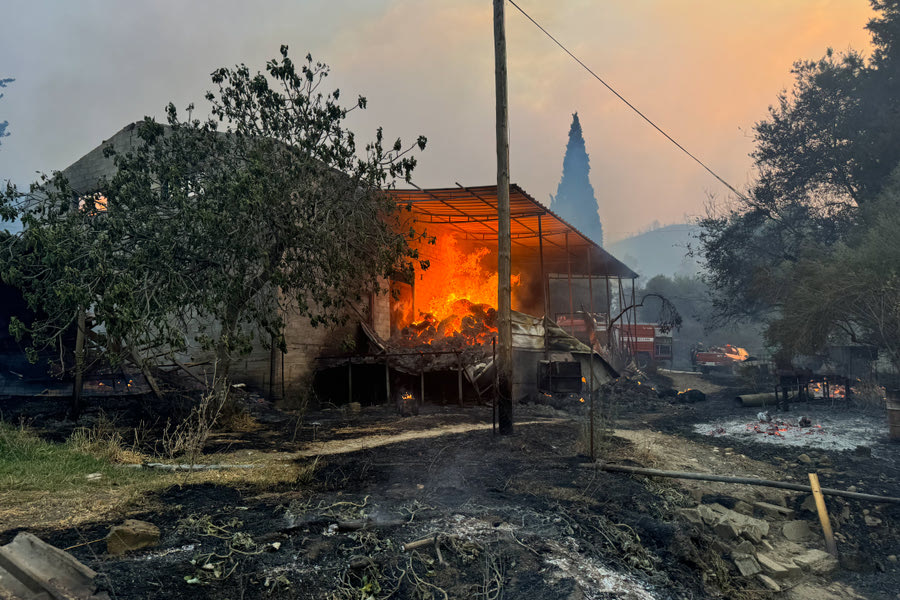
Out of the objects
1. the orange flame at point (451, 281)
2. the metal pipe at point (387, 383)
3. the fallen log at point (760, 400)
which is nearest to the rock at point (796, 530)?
the metal pipe at point (387, 383)

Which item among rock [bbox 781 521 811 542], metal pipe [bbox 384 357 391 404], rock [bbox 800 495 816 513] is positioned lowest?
rock [bbox 781 521 811 542]

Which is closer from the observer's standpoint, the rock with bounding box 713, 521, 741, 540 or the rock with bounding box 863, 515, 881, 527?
the rock with bounding box 713, 521, 741, 540

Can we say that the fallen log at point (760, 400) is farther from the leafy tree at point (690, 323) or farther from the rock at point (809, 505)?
the leafy tree at point (690, 323)

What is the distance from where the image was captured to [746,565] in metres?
5.55

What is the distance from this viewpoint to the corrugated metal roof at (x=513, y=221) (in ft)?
53.2

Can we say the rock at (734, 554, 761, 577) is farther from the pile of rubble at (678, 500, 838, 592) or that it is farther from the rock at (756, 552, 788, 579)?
the rock at (756, 552, 788, 579)

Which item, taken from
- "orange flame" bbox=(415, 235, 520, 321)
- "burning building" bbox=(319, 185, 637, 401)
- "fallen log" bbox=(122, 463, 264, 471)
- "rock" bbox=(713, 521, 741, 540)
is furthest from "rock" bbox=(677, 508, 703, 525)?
"orange flame" bbox=(415, 235, 520, 321)

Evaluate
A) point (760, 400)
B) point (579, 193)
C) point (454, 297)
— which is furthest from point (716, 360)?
point (579, 193)

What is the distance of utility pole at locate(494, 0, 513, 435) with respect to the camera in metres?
9.70

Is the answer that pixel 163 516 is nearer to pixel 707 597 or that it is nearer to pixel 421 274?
pixel 707 597

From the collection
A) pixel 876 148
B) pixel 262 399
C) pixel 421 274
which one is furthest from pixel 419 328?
pixel 876 148

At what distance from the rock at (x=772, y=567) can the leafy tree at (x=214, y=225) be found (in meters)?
7.63

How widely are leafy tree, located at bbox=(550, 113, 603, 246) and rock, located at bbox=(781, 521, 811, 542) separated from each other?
8491 cm

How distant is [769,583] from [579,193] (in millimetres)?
90432
